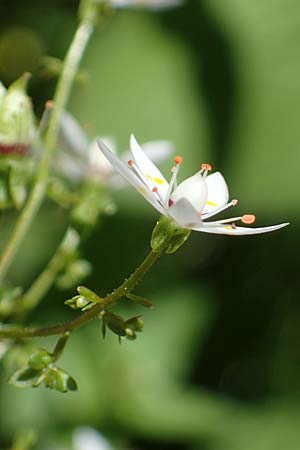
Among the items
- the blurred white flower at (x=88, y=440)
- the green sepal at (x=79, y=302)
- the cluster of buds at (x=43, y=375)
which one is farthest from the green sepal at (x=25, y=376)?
the blurred white flower at (x=88, y=440)

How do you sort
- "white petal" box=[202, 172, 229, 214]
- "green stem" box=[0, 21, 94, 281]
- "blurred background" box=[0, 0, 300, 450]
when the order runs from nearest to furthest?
"white petal" box=[202, 172, 229, 214] < "green stem" box=[0, 21, 94, 281] < "blurred background" box=[0, 0, 300, 450]

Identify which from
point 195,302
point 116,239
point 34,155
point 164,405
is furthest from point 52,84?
point 34,155

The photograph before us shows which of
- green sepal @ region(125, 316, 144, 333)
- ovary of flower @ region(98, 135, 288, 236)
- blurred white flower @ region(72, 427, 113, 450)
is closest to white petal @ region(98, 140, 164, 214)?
ovary of flower @ region(98, 135, 288, 236)

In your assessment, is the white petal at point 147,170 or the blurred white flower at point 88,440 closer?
the white petal at point 147,170

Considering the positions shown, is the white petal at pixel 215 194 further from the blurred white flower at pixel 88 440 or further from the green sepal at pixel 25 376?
the blurred white flower at pixel 88 440

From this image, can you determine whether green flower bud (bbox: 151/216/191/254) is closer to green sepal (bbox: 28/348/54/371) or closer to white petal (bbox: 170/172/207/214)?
white petal (bbox: 170/172/207/214)

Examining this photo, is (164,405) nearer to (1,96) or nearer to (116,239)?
(116,239)
